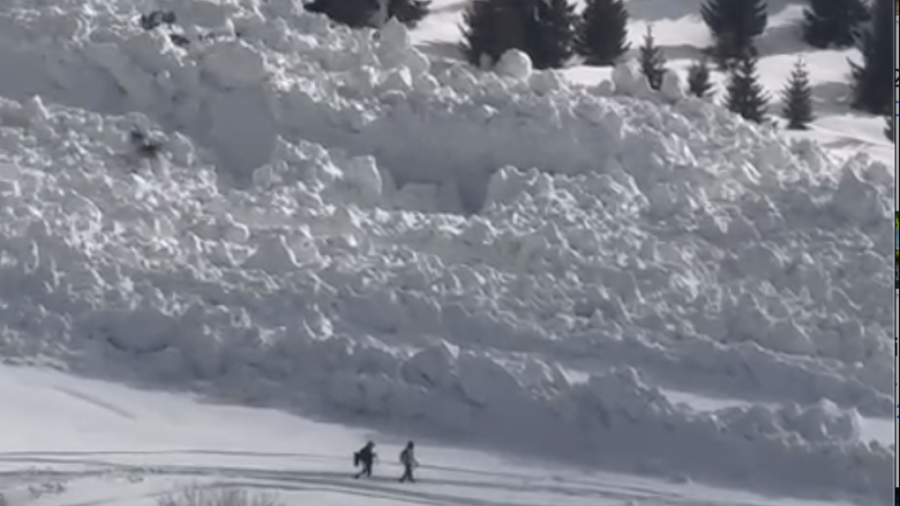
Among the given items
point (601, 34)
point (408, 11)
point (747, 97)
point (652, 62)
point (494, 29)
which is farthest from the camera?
point (408, 11)

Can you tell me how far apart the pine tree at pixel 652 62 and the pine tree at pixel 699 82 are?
21cm

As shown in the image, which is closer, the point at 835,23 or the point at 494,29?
the point at 494,29

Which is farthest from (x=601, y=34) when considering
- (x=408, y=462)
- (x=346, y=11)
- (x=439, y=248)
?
(x=408, y=462)

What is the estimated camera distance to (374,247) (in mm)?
14469

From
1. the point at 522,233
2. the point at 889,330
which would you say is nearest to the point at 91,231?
the point at 522,233

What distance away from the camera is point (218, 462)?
12.5 m

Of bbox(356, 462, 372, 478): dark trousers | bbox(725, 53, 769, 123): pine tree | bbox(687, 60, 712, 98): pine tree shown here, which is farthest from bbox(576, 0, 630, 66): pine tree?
bbox(356, 462, 372, 478): dark trousers

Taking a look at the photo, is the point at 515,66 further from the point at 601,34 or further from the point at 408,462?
the point at 408,462

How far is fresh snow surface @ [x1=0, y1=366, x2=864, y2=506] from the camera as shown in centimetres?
1223

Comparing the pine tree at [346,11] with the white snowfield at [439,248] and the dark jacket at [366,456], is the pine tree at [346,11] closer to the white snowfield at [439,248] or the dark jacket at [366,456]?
the white snowfield at [439,248]

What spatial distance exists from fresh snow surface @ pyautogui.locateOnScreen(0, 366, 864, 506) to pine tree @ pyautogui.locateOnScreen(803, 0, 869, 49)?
250 inches

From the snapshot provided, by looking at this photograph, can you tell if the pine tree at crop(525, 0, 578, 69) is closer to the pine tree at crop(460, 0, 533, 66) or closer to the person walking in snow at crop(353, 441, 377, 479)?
the pine tree at crop(460, 0, 533, 66)

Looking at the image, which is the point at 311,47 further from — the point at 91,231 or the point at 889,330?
the point at 889,330

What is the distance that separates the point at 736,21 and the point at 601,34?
3.84 feet
